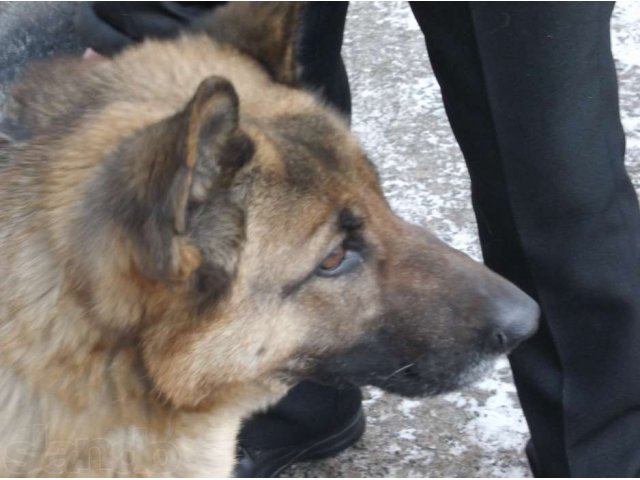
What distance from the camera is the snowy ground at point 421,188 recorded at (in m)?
3.10

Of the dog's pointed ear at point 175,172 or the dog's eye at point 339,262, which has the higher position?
the dog's pointed ear at point 175,172

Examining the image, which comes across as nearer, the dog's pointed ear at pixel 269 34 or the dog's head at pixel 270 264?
the dog's head at pixel 270 264

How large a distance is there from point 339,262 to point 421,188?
6.60ft

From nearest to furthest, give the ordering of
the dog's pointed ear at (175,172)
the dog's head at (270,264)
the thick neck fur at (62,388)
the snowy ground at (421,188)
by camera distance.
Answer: the dog's pointed ear at (175,172) < the dog's head at (270,264) < the thick neck fur at (62,388) < the snowy ground at (421,188)

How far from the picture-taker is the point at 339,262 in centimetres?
213

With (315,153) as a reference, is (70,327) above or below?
below

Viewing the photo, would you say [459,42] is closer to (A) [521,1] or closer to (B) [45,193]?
(A) [521,1]

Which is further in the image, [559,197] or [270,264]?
[559,197]

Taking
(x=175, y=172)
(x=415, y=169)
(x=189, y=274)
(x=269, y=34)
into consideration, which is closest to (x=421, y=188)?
(x=415, y=169)

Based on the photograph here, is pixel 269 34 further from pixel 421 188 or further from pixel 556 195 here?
pixel 421 188

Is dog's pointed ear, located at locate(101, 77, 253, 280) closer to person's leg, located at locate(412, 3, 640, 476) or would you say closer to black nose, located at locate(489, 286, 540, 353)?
person's leg, located at locate(412, 3, 640, 476)

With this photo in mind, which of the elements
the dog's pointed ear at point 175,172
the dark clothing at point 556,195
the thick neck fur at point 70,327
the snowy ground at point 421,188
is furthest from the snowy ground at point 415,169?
the dog's pointed ear at point 175,172

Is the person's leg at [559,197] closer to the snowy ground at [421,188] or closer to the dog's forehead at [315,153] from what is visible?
the dog's forehead at [315,153]

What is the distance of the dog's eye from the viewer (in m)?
2.11
